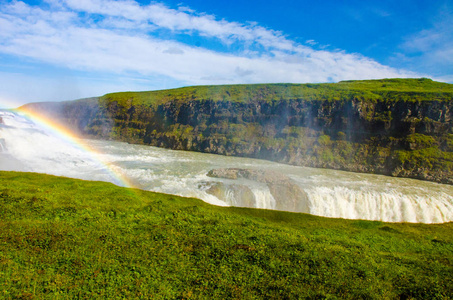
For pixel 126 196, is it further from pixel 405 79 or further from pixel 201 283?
pixel 405 79

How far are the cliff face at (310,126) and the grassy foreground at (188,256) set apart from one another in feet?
200

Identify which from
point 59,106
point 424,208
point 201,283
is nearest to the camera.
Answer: point 201,283

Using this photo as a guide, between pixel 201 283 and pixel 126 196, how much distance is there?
45.3 ft

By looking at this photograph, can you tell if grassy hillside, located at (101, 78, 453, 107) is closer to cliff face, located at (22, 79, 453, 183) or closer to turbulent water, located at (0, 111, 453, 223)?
cliff face, located at (22, 79, 453, 183)

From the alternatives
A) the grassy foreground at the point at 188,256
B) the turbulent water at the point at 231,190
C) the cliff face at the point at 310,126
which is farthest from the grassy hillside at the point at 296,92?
the grassy foreground at the point at 188,256

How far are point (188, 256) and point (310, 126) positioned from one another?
86426 mm

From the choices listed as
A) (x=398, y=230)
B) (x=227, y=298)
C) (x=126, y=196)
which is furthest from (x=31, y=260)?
(x=398, y=230)

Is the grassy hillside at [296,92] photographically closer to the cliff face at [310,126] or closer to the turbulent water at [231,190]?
the cliff face at [310,126]

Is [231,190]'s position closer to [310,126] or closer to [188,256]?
[188,256]

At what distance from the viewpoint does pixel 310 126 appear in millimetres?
92625

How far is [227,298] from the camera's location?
11.0 meters

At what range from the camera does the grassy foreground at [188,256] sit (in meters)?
11.3

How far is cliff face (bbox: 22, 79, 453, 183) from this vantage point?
244 feet

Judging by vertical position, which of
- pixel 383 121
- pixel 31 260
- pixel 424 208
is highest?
pixel 383 121
